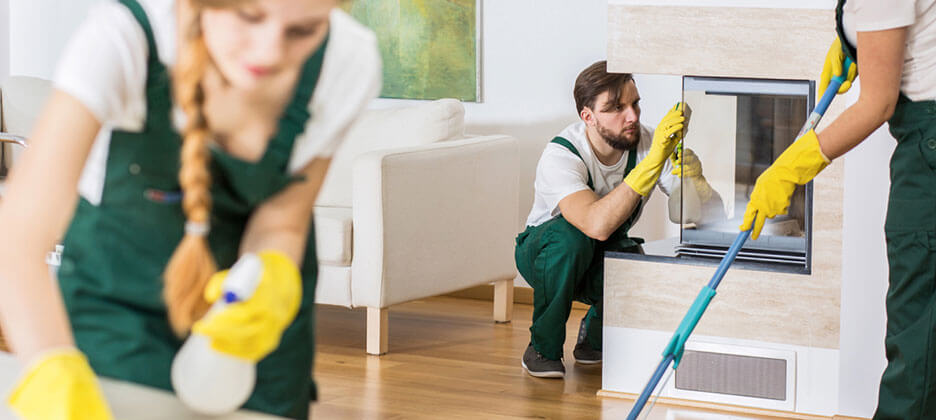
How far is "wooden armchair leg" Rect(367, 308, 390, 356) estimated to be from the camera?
3408 millimetres

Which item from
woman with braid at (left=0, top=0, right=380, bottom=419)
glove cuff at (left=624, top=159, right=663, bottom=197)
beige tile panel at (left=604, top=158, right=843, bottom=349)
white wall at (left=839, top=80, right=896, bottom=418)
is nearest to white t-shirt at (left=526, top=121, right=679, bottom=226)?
glove cuff at (left=624, top=159, right=663, bottom=197)

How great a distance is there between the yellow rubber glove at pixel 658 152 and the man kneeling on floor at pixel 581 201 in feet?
0.30

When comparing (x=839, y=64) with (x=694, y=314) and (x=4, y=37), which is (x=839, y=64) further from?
(x=4, y=37)

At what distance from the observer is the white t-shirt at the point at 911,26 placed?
185 cm

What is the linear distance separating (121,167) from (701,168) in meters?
2.16

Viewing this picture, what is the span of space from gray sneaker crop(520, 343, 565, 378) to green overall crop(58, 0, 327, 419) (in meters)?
2.25

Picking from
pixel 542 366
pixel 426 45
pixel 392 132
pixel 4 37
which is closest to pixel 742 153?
pixel 542 366

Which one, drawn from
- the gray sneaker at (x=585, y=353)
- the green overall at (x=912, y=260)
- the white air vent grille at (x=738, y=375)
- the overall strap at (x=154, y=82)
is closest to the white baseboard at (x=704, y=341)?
the white air vent grille at (x=738, y=375)

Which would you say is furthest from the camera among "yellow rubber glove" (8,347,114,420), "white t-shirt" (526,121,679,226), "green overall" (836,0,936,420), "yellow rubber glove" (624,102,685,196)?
"white t-shirt" (526,121,679,226)

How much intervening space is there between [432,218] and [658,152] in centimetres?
88

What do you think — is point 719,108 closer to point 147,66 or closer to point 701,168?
point 701,168

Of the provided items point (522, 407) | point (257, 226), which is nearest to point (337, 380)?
point (522, 407)

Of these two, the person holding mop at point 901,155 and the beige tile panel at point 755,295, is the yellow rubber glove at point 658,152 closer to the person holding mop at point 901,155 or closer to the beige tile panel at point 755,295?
the beige tile panel at point 755,295

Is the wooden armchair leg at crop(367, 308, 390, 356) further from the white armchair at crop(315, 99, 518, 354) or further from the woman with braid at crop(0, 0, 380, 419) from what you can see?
the woman with braid at crop(0, 0, 380, 419)
